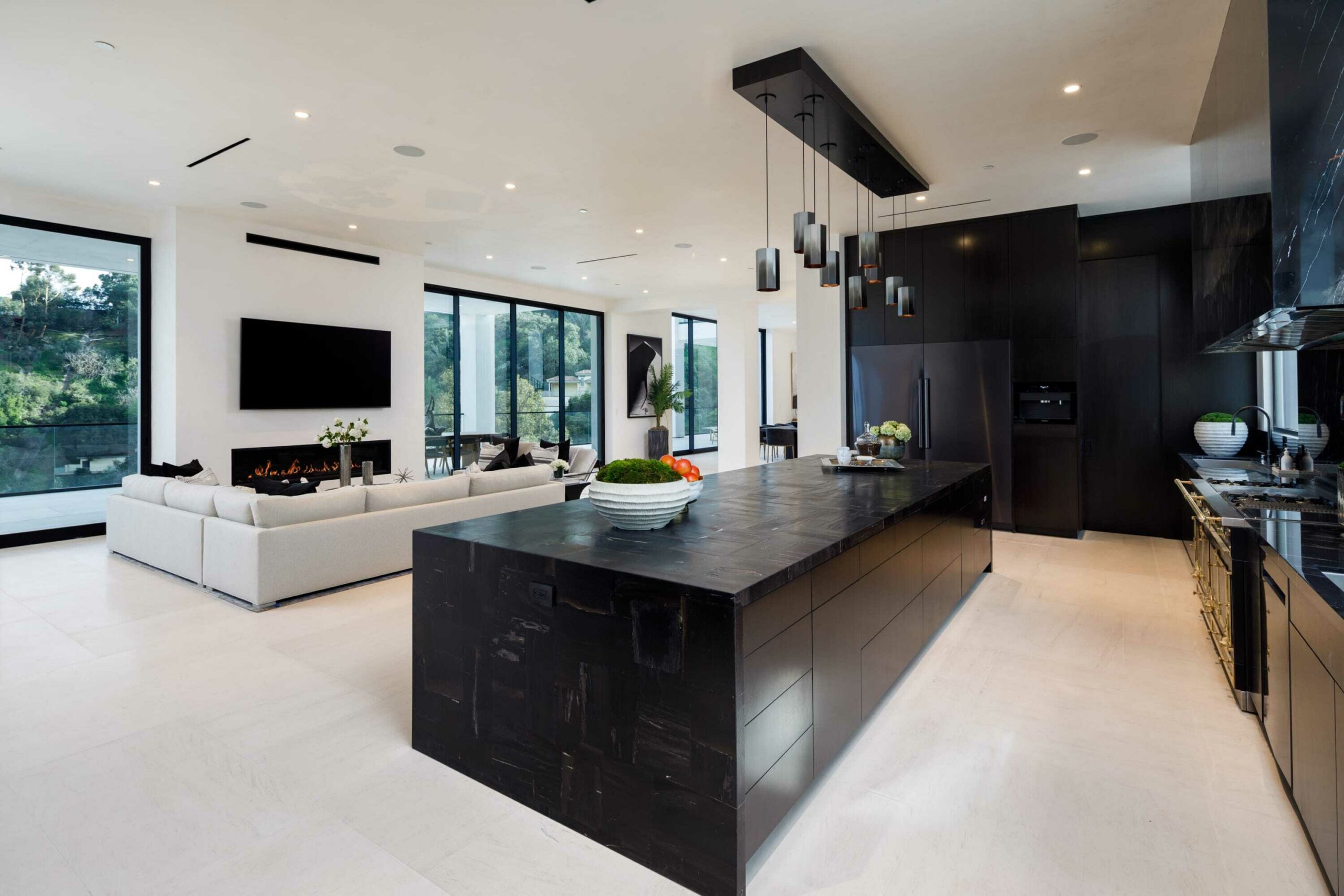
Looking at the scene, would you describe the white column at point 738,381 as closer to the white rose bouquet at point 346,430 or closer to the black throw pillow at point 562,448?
the black throw pillow at point 562,448

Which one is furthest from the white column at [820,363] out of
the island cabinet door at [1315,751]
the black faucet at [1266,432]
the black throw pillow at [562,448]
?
the island cabinet door at [1315,751]

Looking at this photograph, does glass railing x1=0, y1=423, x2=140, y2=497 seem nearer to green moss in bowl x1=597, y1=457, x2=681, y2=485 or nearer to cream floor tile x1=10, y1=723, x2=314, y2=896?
cream floor tile x1=10, y1=723, x2=314, y2=896

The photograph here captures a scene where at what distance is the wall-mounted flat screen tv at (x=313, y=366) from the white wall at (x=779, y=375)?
9.82m

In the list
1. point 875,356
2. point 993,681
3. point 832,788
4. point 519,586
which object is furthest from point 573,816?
point 875,356

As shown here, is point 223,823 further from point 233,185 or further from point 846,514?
point 233,185

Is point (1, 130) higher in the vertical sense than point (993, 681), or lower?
higher

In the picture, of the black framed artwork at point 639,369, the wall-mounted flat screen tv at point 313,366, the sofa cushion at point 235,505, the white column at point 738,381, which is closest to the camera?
the sofa cushion at point 235,505

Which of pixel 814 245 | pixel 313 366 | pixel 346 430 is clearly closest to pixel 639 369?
pixel 346 430

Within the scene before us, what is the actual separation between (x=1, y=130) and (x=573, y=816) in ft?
18.7

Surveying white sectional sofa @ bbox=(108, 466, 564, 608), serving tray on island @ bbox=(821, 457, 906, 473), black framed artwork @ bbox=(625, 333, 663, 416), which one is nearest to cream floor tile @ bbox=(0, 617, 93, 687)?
white sectional sofa @ bbox=(108, 466, 564, 608)

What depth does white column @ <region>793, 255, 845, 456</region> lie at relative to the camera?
22.7 ft

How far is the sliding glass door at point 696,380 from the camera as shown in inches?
538

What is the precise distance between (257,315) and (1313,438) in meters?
8.20

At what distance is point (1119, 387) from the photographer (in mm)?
6016
